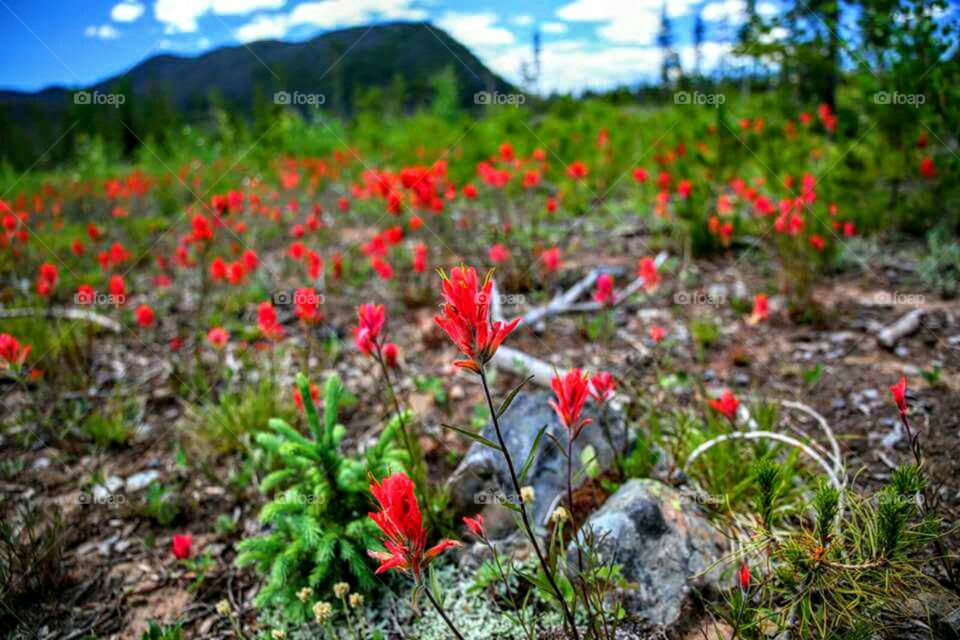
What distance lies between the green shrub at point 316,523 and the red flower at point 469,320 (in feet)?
3.60

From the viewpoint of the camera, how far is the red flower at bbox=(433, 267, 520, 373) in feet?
3.70

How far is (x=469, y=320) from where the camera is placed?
1148 millimetres

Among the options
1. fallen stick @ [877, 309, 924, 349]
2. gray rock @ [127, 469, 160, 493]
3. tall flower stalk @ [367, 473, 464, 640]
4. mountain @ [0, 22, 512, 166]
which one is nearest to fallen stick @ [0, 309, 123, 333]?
mountain @ [0, 22, 512, 166]

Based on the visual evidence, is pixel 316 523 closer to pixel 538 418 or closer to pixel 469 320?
pixel 538 418

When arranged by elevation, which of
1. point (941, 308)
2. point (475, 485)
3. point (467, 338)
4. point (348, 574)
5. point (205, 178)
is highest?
point (205, 178)

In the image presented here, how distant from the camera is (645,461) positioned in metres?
2.43

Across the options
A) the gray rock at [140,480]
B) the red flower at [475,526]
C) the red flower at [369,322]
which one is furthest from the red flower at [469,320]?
the gray rock at [140,480]

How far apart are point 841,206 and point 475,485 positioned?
4.45 meters

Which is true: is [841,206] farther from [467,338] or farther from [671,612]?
[467,338]

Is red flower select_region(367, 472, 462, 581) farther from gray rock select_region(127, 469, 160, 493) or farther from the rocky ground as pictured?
gray rock select_region(127, 469, 160, 493)

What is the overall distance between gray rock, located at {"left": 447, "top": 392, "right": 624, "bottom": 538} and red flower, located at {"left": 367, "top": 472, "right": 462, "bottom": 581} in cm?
104

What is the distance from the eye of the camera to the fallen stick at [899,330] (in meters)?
3.41

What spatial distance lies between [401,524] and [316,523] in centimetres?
108

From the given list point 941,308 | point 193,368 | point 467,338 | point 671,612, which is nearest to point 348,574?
point 671,612
